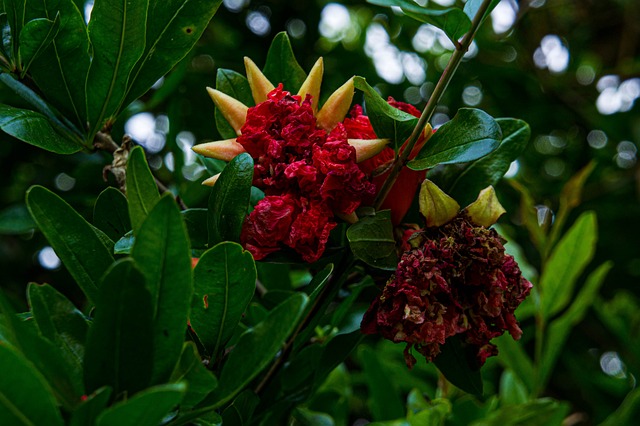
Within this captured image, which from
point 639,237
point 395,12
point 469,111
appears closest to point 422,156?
point 469,111

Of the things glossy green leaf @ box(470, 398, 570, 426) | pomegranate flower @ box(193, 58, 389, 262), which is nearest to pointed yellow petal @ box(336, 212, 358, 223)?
pomegranate flower @ box(193, 58, 389, 262)

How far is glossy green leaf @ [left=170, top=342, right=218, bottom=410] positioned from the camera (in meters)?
0.51

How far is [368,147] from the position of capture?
653 mm

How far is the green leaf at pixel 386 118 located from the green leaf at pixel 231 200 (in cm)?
12

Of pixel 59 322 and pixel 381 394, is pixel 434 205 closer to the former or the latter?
pixel 59 322

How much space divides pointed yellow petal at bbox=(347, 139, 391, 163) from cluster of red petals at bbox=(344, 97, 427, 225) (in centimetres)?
2

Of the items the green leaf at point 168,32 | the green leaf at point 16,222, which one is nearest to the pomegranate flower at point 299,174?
the green leaf at point 168,32

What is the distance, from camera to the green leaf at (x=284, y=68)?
799mm

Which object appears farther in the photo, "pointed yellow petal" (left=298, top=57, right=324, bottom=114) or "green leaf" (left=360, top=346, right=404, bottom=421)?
"green leaf" (left=360, top=346, right=404, bottom=421)

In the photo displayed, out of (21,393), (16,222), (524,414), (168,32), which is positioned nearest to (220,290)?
(21,393)

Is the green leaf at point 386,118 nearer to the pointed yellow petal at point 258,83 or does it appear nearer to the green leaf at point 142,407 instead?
the pointed yellow petal at point 258,83

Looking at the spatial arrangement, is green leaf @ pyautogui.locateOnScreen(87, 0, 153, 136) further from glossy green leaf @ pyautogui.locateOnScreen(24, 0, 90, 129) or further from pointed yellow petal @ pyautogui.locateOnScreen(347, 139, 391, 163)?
pointed yellow petal @ pyautogui.locateOnScreen(347, 139, 391, 163)

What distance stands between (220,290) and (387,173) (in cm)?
20

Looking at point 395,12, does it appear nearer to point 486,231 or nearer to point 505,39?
point 505,39
